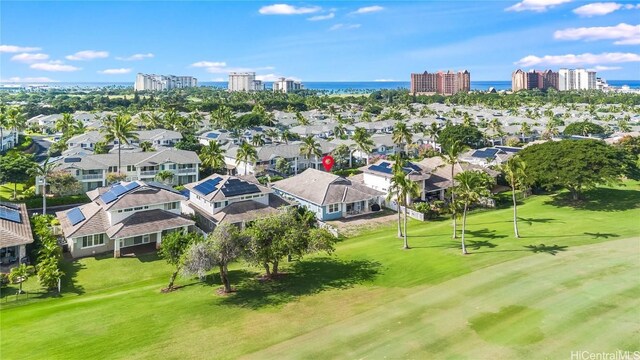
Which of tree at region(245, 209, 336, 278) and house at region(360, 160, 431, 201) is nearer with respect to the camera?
tree at region(245, 209, 336, 278)

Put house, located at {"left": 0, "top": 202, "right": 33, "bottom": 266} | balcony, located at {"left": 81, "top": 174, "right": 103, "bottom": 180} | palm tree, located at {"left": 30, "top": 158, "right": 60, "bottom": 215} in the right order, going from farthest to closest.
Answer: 1. balcony, located at {"left": 81, "top": 174, "right": 103, "bottom": 180}
2. palm tree, located at {"left": 30, "top": 158, "right": 60, "bottom": 215}
3. house, located at {"left": 0, "top": 202, "right": 33, "bottom": 266}

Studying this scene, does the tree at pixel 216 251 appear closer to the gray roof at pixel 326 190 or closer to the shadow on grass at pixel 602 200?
the gray roof at pixel 326 190

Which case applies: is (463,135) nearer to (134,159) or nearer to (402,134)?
(402,134)

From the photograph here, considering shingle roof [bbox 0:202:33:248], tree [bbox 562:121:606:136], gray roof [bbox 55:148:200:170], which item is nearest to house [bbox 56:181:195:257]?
shingle roof [bbox 0:202:33:248]

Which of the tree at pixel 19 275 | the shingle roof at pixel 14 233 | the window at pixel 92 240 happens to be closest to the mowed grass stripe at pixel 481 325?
the tree at pixel 19 275

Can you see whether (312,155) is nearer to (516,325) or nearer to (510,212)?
(510,212)

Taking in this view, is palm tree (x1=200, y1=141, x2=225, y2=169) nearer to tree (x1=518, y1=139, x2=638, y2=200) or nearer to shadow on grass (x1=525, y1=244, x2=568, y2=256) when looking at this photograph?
tree (x1=518, y1=139, x2=638, y2=200)
